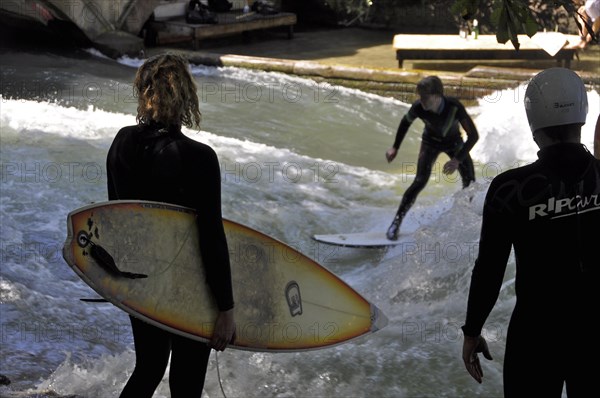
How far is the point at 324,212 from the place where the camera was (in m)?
8.61

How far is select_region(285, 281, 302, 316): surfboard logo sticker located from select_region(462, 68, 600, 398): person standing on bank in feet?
3.92

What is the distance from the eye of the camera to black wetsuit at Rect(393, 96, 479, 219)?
739 cm

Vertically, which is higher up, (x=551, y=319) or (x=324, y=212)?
(x=551, y=319)

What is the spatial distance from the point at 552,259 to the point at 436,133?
15.7 ft

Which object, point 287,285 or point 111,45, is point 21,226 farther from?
point 111,45

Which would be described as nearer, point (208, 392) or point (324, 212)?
point (208, 392)

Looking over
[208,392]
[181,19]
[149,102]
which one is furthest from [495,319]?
[181,19]

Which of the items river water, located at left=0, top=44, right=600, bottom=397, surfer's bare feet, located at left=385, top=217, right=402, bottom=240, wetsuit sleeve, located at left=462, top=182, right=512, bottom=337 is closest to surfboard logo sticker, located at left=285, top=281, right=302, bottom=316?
river water, located at left=0, top=44, right=600, bottom=397

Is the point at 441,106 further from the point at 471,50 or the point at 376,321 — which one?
the point at 471,50

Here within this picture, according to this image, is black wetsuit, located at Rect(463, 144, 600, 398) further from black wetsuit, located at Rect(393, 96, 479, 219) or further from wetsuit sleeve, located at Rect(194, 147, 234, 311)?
black wetsuit, located at Rect(393, 96, 479, 219)

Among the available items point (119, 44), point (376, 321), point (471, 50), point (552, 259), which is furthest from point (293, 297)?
point (119, 44)

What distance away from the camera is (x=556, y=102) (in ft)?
9.41

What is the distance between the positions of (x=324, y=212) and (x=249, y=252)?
4.92 metres

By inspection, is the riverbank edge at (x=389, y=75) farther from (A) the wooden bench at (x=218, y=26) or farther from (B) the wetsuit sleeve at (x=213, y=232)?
(B) the wetsuit sleeve at (x=213, y=232)
